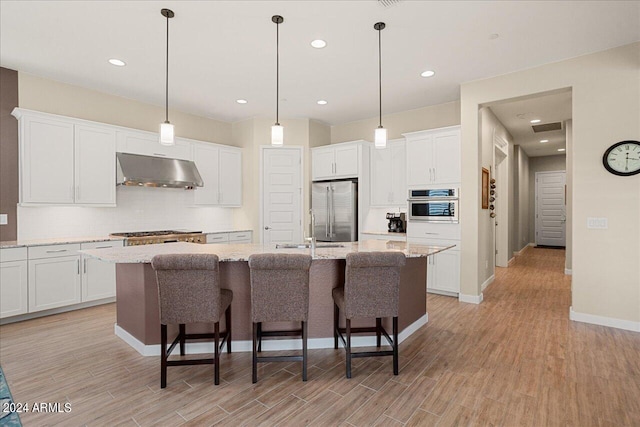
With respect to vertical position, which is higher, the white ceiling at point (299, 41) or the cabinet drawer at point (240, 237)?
the white ceiling at point (299, 41)

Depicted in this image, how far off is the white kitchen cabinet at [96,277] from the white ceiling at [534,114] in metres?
5.71

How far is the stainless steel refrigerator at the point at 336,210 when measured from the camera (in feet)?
19.3

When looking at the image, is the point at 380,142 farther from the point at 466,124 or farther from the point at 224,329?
the point at 224,329

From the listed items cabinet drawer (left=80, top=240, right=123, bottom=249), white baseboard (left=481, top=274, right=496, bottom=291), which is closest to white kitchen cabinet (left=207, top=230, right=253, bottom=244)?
cabinet drawer (left=80, top=240, right=123, bottom=249)

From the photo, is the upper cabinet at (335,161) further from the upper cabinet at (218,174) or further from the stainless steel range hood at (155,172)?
the stainless steel range hood at (155,172)

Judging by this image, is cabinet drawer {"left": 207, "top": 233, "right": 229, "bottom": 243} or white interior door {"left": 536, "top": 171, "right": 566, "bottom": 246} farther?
white interior door {"left": 536, "top": 171, "right": 566, "bottom": 246}

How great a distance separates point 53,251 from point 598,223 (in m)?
6.32

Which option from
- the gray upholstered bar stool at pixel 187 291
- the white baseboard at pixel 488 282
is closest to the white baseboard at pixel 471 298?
the white baseboard at pixel 488 282

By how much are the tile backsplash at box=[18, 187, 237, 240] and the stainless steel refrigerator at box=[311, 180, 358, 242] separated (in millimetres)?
1847

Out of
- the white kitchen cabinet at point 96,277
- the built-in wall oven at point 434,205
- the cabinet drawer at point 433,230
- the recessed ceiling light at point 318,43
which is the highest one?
the recessed ceiling light at point 318,43

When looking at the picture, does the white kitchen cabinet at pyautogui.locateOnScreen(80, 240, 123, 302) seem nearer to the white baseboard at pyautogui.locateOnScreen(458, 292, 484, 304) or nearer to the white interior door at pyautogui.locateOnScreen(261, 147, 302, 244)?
the white interior door at pyautogui.locateOnScreen(261, 147, 302, 244)

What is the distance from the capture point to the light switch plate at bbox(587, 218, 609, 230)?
12.0 feet

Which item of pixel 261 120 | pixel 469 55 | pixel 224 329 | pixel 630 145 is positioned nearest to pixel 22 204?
pixel 224 329

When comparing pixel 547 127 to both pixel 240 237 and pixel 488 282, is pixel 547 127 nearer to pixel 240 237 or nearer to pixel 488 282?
pixel 488 282
